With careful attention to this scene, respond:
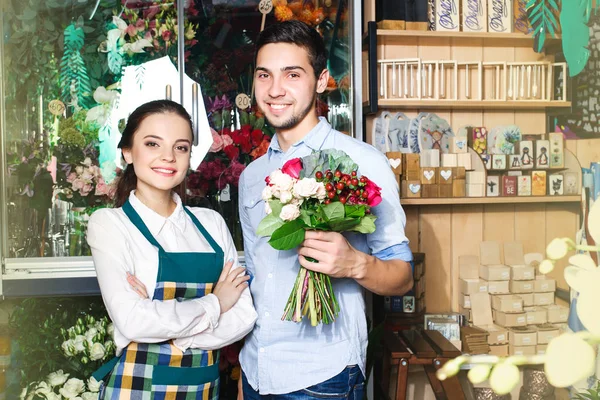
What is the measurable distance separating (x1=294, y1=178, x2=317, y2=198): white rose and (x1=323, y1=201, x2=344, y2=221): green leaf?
50 millimetres

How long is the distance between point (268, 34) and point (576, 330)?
1.38 metres

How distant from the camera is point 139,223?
4.96 ft

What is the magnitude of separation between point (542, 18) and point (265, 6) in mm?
2421

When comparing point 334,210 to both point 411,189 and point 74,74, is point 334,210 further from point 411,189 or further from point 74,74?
point 74,74

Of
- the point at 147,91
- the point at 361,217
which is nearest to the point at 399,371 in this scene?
the point at 361,217

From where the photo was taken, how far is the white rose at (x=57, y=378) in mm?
2275

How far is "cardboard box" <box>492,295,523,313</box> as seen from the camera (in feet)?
8.55

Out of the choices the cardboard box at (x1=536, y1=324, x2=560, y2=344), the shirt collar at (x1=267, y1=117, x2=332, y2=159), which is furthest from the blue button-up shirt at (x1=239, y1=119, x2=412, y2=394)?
the cardboard box at (x1=536, y1=324, x2=560, y2=344)

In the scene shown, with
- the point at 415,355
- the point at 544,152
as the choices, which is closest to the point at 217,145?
the point at 415,355

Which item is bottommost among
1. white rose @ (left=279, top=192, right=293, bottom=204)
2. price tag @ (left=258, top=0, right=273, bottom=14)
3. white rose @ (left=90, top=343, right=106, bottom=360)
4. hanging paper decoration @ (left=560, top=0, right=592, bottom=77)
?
white rose @ (left=90, top=343, right=106, bottom=360)

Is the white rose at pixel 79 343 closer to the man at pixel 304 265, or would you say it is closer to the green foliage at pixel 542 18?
the man at pixel 304 265

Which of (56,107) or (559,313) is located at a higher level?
(56,107)

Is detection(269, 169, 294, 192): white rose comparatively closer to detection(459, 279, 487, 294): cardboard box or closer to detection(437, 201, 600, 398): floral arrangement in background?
detection(437, 201, 600, 398): floral arrangement in background

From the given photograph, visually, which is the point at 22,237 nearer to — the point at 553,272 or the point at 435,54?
the point at 435,54
